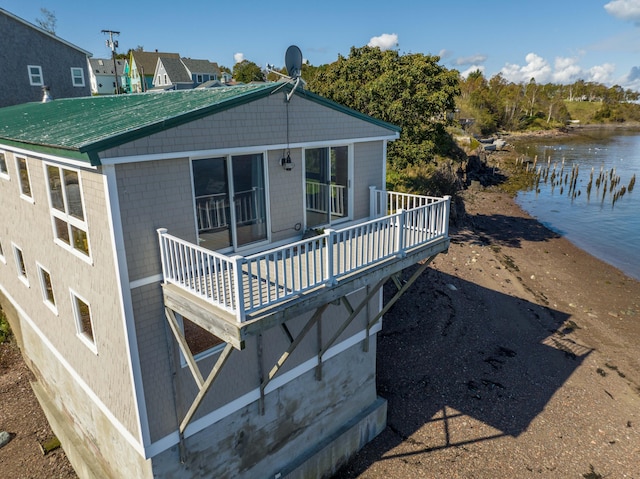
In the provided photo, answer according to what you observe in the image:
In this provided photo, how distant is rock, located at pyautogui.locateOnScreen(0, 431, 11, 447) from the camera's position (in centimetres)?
1261

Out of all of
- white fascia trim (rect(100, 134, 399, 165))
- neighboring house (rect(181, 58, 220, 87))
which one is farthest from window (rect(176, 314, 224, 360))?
neighboring house (rect(181, 58, 220, 87))

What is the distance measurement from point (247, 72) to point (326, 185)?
95.1 m

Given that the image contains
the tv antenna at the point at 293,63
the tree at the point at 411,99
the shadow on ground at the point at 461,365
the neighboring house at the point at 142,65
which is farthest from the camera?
the neighboring house at the point at 142,65

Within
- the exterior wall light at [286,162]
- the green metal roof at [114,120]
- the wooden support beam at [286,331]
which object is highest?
the green metal roof at [114,120]

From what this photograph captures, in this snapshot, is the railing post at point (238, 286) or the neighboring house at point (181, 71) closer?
the railing post at point (238, 286)

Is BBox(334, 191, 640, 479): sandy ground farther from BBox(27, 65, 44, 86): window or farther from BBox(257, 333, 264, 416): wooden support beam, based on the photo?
BBox(27, 65, 44, 86): window

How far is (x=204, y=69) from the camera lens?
7369cm

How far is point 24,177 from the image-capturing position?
31.4 ft

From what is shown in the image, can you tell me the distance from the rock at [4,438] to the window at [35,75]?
735 inches

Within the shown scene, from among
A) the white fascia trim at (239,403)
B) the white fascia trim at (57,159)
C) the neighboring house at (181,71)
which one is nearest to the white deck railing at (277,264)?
the white fascia trim at (57,159)

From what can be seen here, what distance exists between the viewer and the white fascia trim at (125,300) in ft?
21.5

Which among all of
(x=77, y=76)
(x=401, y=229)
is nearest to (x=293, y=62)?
(x=401, y=229)

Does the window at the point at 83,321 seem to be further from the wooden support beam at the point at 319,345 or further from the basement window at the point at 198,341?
the wooden support beam at the point at 319,345

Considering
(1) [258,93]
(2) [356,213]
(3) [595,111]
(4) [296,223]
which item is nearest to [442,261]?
(2) [356,213]
